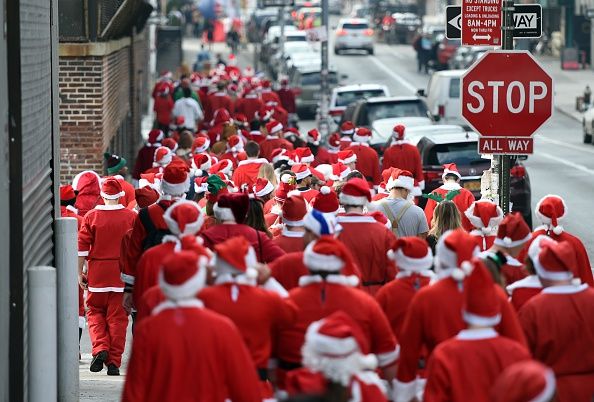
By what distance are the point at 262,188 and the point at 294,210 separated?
12.5ft

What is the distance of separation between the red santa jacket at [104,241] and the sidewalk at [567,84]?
127ft

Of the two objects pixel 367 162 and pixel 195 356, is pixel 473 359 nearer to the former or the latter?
pixel 195 356

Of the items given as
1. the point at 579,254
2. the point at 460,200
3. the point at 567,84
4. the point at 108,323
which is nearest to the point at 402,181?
the point at 460,200

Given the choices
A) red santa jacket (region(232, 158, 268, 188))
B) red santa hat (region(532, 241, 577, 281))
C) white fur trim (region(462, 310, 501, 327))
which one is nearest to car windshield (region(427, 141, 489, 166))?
red santa jacket (region(232, 158, 268, 188))

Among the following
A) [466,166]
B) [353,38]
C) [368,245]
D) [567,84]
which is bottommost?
[567,84]

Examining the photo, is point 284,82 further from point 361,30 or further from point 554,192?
point 361,30

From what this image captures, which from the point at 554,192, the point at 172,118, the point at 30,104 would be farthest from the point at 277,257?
the point at 172,118

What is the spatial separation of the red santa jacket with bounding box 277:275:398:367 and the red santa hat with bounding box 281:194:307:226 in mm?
2810

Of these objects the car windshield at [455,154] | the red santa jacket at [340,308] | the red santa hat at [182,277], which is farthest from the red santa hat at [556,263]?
the car windshield at [455,154]

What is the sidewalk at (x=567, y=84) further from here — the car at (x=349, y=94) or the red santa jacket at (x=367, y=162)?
the red santa jacket at (x=367, y=162)

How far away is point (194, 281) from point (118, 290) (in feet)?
21.6

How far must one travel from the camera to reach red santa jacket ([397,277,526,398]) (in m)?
8.63

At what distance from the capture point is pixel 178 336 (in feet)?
25.6

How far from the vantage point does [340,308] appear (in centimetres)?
873
